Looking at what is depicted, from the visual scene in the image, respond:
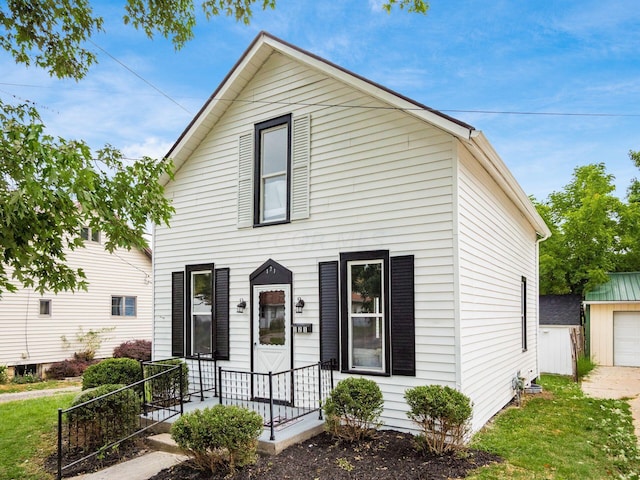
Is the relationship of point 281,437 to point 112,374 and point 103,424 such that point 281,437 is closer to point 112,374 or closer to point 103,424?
point 103,424

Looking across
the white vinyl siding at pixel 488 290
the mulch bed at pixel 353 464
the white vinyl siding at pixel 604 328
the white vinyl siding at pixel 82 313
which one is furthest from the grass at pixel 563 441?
the white vinyl siding at pixel 82 313

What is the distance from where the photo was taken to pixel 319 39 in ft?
35.2

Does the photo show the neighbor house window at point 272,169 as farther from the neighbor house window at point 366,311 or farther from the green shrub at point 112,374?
the green shrub at point 112,374

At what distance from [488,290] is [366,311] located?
2503 millimetres

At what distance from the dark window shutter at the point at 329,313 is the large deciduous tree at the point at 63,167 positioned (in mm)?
2812

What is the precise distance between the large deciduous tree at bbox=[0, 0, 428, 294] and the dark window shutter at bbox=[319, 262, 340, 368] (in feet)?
9.23

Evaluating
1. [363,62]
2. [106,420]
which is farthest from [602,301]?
[106,420]

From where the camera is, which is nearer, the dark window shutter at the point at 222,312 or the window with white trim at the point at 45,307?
the dark window shutter at the point at 222,312

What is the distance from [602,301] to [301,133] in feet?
48.1

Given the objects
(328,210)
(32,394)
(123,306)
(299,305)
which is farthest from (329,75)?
(123,306)

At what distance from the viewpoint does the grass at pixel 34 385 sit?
15470mm

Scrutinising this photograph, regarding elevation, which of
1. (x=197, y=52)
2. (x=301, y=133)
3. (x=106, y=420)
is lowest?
(x=106, y=420)

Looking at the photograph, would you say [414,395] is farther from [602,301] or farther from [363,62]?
[602,301]

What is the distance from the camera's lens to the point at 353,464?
577 centimetres
